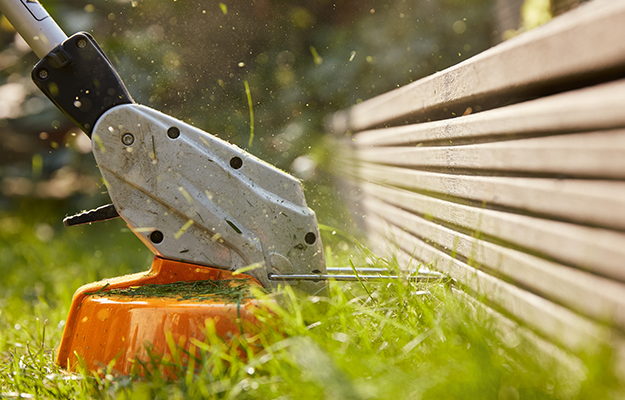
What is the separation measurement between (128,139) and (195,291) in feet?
1.65

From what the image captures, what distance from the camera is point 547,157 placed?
89 centimetres

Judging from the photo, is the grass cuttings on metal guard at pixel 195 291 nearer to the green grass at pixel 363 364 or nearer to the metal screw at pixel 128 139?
the green grass at pixel 363 364

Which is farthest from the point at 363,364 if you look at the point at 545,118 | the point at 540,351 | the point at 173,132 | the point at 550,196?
the point at 173,132

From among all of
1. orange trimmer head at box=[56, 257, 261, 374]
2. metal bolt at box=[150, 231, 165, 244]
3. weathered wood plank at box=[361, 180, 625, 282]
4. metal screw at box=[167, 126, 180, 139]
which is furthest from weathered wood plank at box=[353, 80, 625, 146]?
metal bolt at box=[150, 231, 165, 244]

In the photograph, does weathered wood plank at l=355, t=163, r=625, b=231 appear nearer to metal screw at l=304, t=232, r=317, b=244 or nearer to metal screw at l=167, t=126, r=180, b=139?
metal screw at l=304, t=232, r=317, b=244

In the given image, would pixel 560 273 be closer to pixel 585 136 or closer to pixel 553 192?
pixel 553 192

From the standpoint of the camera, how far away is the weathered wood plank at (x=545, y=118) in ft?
2.35

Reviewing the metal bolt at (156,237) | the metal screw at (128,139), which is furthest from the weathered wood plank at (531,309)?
the metal screw at (128,139)

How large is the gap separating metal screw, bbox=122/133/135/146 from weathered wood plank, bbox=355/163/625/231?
0.97m

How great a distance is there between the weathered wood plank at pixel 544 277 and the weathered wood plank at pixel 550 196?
3.4 inches

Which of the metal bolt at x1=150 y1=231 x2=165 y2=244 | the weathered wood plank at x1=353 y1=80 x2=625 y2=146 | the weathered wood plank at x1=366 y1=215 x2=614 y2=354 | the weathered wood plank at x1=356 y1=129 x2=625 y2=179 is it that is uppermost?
the weathered wood plank at x1=353 y1=80 x2=625 y2=146

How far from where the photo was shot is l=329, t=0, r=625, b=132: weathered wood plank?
0.70 metres

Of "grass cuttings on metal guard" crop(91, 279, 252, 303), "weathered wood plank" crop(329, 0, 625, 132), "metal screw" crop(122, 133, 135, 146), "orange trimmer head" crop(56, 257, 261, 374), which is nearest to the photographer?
"weathered wood plank" crop(329, 0, 625, 132)

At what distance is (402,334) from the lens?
3.70 feet
